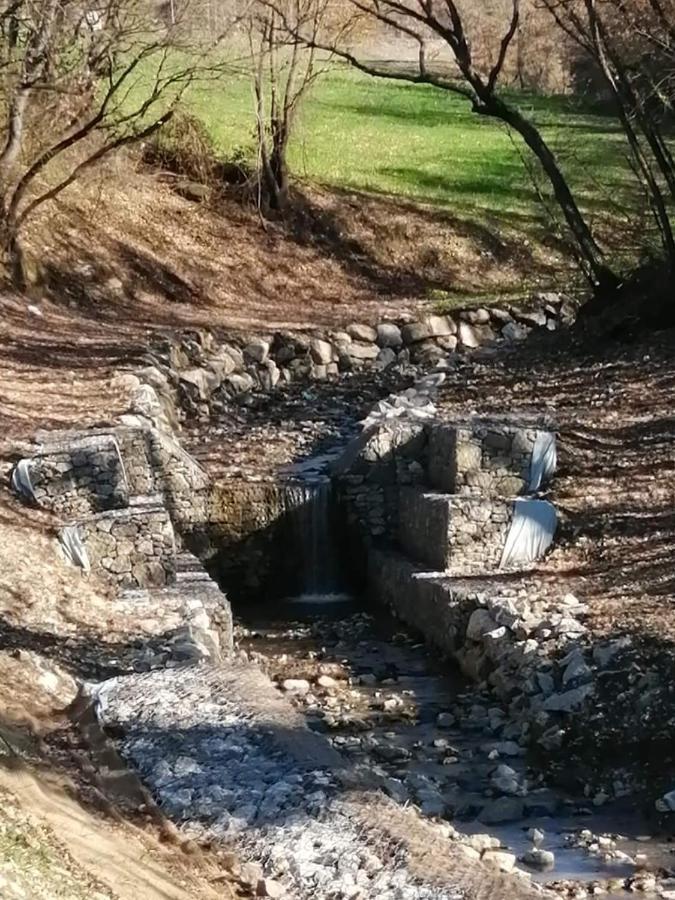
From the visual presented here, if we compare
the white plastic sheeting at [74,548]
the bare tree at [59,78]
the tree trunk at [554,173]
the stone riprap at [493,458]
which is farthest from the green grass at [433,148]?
the white plastic sheeting at [74,548]

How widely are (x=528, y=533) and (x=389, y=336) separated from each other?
9830 millimetres

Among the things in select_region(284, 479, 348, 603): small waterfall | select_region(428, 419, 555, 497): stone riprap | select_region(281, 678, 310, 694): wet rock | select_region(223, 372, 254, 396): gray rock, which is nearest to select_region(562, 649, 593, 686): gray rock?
select_region(281, 678, 310, 694): wet rock

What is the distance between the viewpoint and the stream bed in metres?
7.88

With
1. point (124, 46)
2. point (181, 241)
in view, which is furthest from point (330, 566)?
point (181, 241)

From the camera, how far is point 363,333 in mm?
22109

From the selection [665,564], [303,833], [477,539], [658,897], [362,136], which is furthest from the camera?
[362,136]

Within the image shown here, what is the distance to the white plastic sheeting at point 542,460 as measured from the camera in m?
13.5

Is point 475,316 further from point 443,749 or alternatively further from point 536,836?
point 536,836

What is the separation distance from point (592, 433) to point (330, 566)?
8.89 feet

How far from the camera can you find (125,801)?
6.98 metres

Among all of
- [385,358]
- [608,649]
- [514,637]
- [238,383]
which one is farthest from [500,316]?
[608,649]

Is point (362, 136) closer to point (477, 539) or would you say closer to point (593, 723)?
point (477, 539)

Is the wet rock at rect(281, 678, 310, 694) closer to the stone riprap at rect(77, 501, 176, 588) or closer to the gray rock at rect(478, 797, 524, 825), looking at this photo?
the stone riprap at rect(77, 501, 176, 588)

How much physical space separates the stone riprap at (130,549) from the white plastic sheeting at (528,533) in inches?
104
